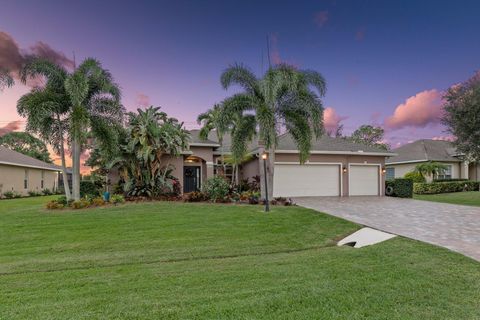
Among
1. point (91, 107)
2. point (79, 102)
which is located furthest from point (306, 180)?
point (79, 102)

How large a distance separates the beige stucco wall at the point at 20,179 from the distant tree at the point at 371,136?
3939 cm

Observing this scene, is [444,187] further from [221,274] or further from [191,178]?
[221,274]

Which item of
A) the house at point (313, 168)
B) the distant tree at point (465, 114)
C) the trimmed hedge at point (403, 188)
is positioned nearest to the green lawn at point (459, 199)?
the trimmed hedge at point (403, 188)

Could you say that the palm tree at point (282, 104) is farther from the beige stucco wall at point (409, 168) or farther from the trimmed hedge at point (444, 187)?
the beige stucco wall at point (409, 168)

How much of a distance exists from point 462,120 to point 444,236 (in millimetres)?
9409

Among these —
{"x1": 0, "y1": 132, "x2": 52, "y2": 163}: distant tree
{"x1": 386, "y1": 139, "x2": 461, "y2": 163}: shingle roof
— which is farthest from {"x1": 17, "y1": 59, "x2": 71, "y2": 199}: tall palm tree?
{"x1": 0, "y1": 132, "x2": 52, "y2": 163}: distant tree

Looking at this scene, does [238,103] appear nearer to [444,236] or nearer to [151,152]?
[151,152]

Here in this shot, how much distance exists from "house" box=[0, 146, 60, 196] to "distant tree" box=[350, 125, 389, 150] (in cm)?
3936

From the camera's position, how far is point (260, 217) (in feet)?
30.6

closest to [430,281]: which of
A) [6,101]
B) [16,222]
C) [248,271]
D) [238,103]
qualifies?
[248,271]

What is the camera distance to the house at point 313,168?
1688 centimetres

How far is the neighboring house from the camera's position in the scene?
16.9 metres

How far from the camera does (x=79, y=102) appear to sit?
1113 cm

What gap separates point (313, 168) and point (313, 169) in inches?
2.5
